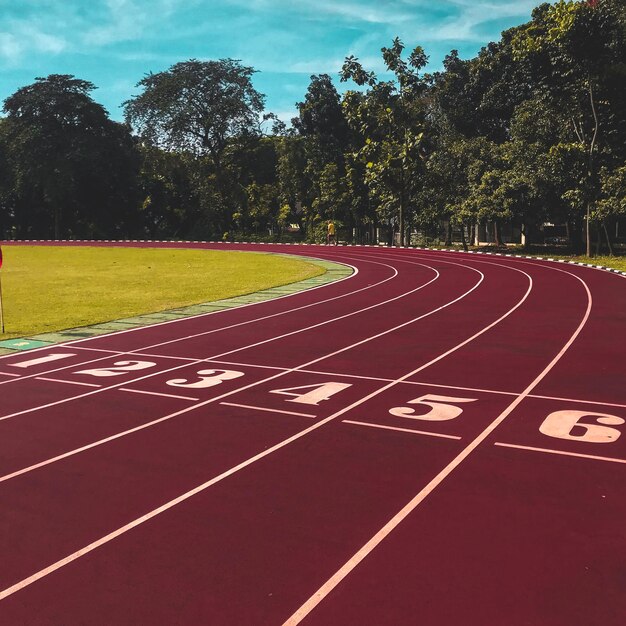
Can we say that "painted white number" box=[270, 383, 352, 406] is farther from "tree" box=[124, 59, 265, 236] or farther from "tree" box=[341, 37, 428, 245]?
"tree" box=[124, 59, 265, 236]

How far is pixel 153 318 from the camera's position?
51.9 feet

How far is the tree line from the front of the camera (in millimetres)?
32438

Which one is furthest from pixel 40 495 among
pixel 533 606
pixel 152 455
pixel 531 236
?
pixel 531 236

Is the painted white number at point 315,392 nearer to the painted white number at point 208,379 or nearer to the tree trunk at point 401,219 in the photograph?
the painted white number at point 208,379

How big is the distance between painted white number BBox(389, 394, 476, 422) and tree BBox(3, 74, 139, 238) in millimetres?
54992

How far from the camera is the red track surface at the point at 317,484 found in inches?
161

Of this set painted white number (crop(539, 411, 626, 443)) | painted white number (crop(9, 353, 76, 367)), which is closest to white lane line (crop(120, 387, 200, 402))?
painted white number (crop(9, 353, 76, 367))

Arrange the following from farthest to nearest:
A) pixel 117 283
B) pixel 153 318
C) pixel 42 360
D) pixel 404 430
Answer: pixel 117 283 → pixel 153 318 → pixel 42 360 → pixel 404 430

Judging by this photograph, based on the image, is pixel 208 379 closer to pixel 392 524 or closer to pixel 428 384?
pixel 428 384

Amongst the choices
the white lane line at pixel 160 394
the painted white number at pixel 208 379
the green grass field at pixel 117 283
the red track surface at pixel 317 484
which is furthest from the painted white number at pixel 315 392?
the green grass field at pixel 117 283

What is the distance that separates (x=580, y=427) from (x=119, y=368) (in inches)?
278

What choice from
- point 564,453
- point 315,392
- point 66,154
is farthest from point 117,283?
point 66,154

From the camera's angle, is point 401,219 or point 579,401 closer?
point 579,401

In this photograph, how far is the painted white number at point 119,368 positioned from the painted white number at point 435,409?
4.62 meters
